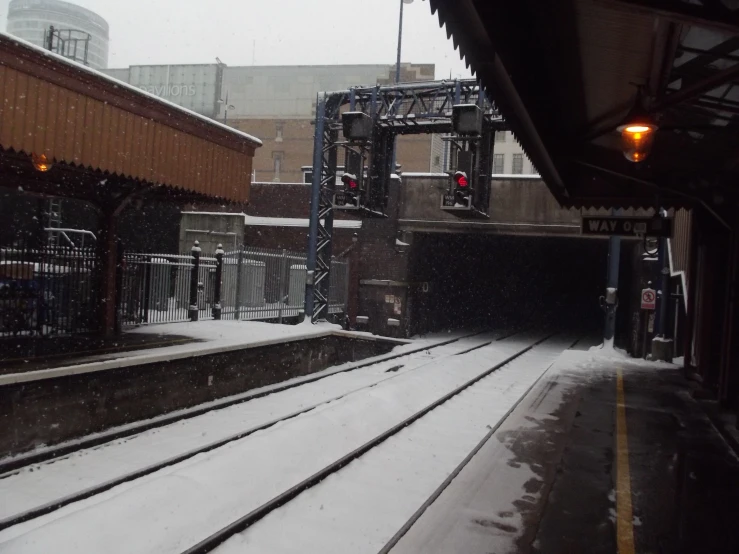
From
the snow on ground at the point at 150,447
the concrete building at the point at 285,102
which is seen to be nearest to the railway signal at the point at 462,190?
the snow on ground at the point at 150,447

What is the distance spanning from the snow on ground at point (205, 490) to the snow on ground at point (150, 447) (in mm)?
573

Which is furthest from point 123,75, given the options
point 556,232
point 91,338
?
point 91,338

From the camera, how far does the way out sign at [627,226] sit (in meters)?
11.8

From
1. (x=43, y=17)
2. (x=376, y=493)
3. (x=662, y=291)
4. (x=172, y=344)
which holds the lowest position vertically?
(x=376, y=493)

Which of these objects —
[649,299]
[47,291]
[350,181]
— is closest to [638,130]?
[47,291]

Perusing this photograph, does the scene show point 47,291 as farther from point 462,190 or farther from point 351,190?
point 462,190

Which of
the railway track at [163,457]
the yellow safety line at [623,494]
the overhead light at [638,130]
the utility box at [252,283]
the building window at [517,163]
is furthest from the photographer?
the building window at [517,163]

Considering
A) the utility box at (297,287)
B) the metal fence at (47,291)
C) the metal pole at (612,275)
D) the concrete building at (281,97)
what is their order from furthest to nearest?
the concrete building at (281,97) → the utility box at (297,287) → the metal pole at (612,275) → the metal fence at (47,291)

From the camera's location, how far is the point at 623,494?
19.8ft

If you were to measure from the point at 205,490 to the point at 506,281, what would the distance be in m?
30.2

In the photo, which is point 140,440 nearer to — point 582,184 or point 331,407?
point 331,407

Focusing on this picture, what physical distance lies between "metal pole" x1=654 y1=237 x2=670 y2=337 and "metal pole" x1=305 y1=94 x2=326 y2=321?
999 centimetres

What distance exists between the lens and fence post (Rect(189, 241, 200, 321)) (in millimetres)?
14477

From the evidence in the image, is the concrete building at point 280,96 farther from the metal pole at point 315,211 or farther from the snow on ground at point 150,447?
the snow on ground at point 150,447
